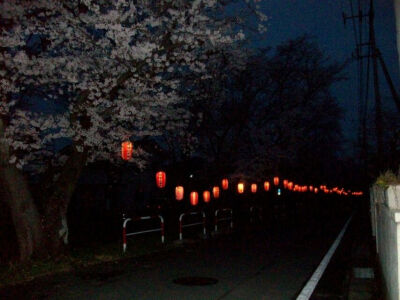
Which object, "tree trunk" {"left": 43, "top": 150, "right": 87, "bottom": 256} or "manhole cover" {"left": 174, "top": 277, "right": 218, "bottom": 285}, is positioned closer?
"manhole cover" {"left": 174, "top": 277, "right": 218, "bottom": 285}

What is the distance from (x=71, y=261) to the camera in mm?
12555

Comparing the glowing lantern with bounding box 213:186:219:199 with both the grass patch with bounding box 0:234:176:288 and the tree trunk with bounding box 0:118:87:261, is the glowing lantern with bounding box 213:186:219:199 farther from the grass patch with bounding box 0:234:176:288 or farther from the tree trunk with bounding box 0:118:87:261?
the tree trunk with bounding box 0:118:87:261

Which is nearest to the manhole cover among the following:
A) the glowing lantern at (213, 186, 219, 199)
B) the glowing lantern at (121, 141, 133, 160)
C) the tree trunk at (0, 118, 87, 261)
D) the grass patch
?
the grass patch

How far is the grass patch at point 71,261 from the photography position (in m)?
10.7

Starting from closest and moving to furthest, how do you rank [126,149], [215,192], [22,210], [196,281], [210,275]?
[196,281], [210,275], [22,210], [126,149], [215,192]

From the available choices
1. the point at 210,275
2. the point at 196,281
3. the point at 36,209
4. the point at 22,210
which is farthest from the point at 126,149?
the point at 196,281

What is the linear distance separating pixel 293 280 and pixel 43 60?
8811 mm

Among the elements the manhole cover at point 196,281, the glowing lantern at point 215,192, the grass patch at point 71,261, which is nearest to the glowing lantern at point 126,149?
the grass patch at point 71,261

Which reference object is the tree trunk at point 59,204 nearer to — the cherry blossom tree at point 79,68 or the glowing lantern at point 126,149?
the cherry blossom tree at point 79,68

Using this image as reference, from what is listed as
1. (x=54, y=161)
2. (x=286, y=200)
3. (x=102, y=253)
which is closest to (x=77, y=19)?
(x=54, y=161)

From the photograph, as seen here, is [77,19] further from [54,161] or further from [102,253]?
[102,253]

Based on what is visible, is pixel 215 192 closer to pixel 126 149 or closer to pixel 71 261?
pixel 126 149

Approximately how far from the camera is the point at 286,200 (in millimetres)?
49688

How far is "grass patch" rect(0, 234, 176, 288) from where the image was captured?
10.7 meters
